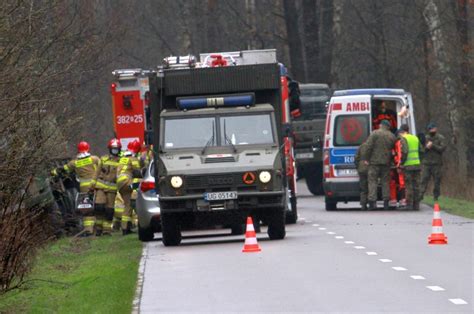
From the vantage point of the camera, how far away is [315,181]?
4234 cm

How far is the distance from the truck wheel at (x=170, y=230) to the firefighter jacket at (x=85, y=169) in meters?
4.91

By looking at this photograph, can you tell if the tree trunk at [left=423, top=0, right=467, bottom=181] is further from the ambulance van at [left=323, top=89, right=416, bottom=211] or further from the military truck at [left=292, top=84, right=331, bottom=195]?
the ambulance van at [left=323, top=89, right=416, bottom=211]

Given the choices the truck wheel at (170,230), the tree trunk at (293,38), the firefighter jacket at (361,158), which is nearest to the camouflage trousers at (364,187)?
the firefighter jacket at (361,158)

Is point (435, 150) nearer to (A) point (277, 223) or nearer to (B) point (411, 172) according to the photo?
(B) point (411, 172)

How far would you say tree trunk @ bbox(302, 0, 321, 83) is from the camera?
50.2m

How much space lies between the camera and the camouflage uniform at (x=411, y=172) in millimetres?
30969

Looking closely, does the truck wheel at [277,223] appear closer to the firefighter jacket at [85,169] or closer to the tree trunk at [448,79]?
the firefighter jacket at [85,169]

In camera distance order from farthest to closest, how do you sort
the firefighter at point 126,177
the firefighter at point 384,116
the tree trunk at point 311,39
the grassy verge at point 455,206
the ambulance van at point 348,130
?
the tree trunk at point 311,39
the firefighter at point 384,116
the ambulance van at point 348,130
the grassy verge at point 455,206
the firefighter at point 126,177

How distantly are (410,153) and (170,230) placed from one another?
10.0m

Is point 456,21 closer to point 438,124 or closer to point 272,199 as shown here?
point 438,124

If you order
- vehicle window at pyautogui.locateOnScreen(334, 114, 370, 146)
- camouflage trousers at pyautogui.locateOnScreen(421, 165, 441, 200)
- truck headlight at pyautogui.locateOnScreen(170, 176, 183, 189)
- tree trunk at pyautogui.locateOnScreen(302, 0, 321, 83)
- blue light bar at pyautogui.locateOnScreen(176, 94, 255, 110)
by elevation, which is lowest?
camouflage trousers at pyautogui.locateOnScreen(421, 165, 441, 200)

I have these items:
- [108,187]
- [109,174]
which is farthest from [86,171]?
[108,187]

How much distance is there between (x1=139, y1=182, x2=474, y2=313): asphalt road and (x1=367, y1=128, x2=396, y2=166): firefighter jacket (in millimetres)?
5619

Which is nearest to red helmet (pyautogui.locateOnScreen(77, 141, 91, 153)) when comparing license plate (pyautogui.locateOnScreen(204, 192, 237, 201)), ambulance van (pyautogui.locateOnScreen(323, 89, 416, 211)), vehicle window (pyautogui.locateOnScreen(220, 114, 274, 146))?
vehicle window (pyautogui.locateOnScreen(220, 114, 274, 146))
